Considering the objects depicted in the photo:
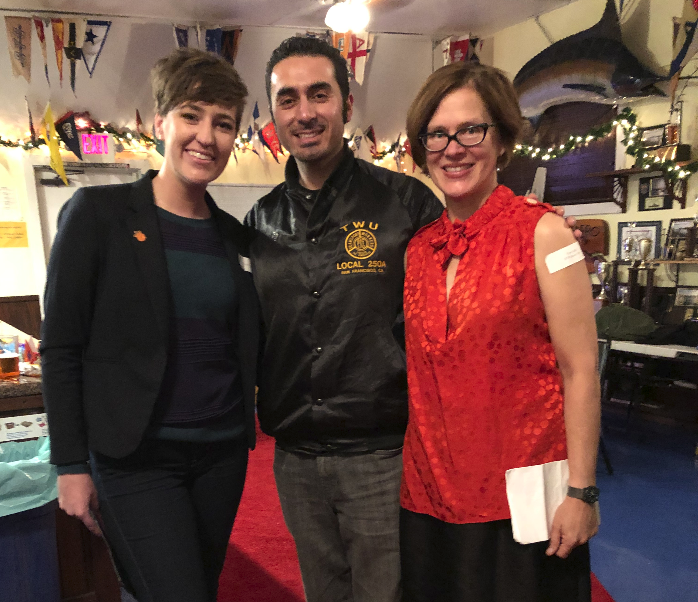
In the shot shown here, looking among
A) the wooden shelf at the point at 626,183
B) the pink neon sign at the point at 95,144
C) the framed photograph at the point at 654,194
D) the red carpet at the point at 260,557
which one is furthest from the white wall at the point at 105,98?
the red carpet at the point at 260,557

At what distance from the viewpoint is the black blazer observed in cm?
113

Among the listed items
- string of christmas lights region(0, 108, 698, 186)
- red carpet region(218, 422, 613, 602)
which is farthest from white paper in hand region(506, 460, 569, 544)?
string of christmas lights region(0, 108, 698, 186)

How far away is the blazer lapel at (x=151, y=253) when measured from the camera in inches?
46.5

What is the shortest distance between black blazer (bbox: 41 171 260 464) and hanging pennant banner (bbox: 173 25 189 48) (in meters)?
4.61

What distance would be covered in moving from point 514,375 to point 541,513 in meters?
0.27

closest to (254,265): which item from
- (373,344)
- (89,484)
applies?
(373,344)

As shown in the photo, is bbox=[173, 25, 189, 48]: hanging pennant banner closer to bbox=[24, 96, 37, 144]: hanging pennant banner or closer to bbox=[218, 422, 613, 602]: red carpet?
bbox=[24, 96, 37, 144]: hanging pennant banner

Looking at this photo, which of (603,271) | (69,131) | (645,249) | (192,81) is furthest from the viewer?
(69,131)

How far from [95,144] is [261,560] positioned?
438 cm

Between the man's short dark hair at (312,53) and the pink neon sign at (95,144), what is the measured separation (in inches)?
171

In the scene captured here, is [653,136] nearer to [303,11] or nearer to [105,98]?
[303,11]

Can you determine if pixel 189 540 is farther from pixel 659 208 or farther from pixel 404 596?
pixel 659 208

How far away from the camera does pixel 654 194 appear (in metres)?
4.46

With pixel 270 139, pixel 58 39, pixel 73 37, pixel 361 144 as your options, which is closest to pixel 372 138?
pixel 361 144
